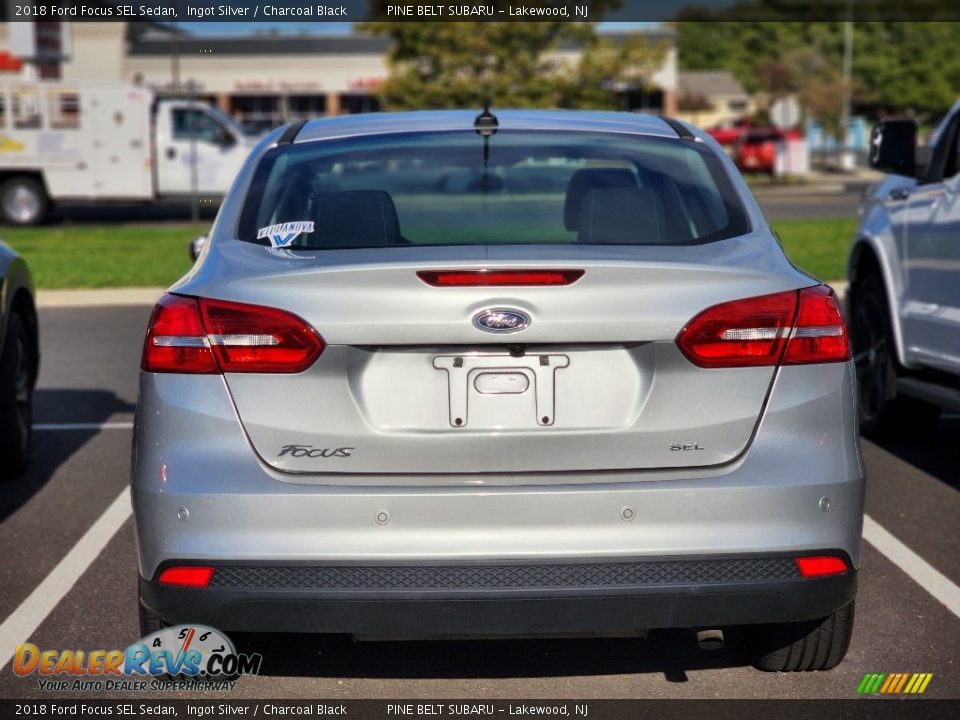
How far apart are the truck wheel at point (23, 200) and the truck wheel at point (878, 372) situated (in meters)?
21.8

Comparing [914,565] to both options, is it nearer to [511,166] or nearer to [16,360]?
[511,166]

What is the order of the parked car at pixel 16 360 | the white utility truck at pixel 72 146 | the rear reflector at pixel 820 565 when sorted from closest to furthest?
the rear reflector at pixel 820 565, the parked car at pixel 16 360, the white utility truck at pixel 72 146

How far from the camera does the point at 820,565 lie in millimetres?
3562

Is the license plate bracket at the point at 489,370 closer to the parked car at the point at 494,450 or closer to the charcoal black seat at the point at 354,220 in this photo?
the parked car at the point at 494,450

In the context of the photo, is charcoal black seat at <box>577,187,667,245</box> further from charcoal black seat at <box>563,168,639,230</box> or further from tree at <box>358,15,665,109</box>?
tree at <box>358,15,665,109</box>

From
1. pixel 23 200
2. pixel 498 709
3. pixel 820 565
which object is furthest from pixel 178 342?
pixel 23 200

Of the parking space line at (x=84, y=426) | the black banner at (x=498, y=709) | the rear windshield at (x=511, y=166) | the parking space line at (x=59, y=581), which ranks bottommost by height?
the parking space line at (x=84, y=426)

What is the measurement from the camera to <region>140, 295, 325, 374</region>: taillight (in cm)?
346

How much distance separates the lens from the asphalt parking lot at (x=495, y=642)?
4078mm

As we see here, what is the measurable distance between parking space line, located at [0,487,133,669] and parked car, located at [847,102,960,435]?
12.0 ft

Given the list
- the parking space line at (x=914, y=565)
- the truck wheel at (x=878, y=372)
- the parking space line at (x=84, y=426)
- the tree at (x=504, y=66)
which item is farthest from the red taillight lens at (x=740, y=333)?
the tree at (x=504, y=66)

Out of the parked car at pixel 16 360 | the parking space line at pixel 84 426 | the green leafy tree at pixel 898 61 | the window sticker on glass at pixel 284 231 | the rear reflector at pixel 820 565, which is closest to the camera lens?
the rear reflector at pixel 820 565

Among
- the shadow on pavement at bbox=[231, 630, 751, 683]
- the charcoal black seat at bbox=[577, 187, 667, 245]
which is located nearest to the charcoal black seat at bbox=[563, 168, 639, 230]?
the charcoal black seat at bbox=[577, 187, 667, 245]

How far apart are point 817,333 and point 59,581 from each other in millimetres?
2977
